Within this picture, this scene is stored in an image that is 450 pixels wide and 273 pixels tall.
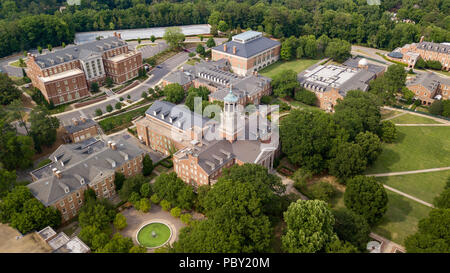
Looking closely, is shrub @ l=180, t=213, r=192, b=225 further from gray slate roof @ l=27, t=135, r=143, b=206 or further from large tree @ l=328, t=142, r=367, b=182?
large tree @ l=328, t=142, r=367, b=182

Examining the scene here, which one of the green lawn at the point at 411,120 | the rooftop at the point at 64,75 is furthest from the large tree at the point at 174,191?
the green lawn at the point at 411,120

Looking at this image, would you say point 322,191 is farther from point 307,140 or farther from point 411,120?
point 411,120

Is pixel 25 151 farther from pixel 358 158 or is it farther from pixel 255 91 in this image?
pixel 358 158

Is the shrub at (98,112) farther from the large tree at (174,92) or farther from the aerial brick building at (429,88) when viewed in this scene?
the aerial brick building at (429,88)

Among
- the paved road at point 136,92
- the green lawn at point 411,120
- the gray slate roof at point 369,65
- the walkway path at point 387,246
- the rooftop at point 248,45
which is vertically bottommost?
the walkway path at point 387,246

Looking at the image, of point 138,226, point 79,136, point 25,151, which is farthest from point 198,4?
point 138,226
